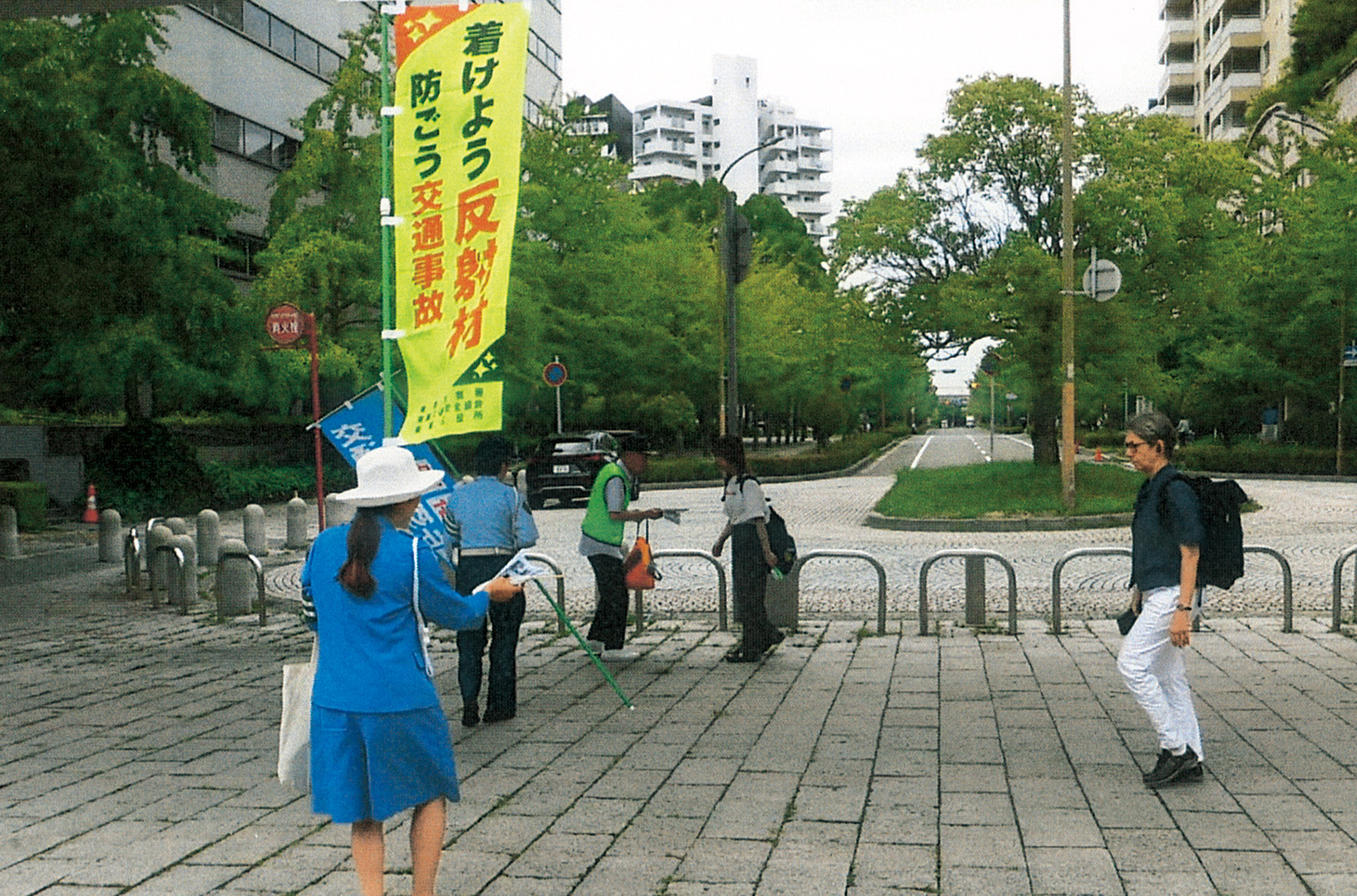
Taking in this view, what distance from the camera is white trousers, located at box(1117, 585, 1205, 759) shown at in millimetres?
5738

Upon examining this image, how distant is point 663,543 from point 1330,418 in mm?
28214

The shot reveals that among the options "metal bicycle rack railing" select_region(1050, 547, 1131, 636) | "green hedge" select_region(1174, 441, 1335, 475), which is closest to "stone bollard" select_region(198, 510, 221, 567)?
"metal bicycle rack railing" select_region(1050, 547, 1131, 636)

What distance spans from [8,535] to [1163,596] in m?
16.7

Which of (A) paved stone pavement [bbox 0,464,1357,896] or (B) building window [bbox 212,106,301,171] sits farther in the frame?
(B) building window [bbox 212,106,301,171]

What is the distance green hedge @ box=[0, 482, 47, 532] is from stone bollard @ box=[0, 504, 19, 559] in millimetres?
3093

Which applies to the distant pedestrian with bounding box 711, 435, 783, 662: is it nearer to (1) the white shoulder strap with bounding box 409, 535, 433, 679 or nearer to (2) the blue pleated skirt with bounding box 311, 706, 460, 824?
(1) the white shoulder strap with bounding box 409, 535, 433, 679

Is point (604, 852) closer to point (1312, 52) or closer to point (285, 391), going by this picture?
point (285, 391)

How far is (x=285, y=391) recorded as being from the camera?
2730 cm

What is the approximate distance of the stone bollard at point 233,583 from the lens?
1190cm

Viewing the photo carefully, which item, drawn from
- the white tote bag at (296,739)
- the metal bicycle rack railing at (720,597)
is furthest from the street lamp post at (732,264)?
the white tote bag at (296,739)

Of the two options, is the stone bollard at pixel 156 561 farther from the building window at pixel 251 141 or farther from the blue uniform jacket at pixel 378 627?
the building window at pixel 251 141

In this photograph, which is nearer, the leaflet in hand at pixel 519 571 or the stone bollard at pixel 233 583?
the leaflet in hand at pixel 519 571

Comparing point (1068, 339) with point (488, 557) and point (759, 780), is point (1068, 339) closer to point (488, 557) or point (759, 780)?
point (488, 557)

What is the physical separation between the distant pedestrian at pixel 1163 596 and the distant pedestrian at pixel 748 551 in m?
3.67
